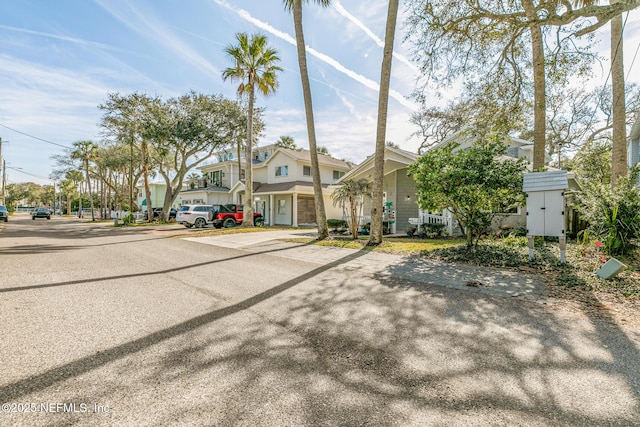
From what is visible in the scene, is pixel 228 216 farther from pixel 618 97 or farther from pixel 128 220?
pixel 618 97

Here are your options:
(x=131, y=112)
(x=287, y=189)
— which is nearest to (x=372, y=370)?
(x=287, y=189)

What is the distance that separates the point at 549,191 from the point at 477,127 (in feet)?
18.4

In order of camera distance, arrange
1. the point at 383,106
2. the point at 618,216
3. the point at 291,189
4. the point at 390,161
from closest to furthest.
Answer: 1. the point at 618,216
2. the point at 383,106
3. the point at 390,161
4. the point at 291,189

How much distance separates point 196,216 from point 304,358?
67.8 ft

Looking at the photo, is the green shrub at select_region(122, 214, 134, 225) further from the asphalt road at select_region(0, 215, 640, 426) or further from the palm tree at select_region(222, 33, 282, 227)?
the asphalt road at select_region(0, 215, 640, 426)

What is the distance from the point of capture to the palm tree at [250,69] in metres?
18.9

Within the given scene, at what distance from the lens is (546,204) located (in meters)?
6.97

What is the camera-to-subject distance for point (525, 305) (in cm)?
443

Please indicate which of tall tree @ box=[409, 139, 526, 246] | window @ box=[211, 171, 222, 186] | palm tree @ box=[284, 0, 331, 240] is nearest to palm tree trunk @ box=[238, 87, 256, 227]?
palm tree @ box=[284, 0, 331, 240]

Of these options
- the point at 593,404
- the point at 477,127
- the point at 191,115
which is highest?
the point at 191,115

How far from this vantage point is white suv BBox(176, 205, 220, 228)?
21375 mm

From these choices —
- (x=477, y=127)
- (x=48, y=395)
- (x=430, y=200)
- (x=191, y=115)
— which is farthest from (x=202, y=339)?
(x=191, y=115)

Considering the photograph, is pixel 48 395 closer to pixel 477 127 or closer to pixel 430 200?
pixel 430 200

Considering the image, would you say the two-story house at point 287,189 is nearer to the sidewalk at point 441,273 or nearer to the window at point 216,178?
the window at point 216,178
